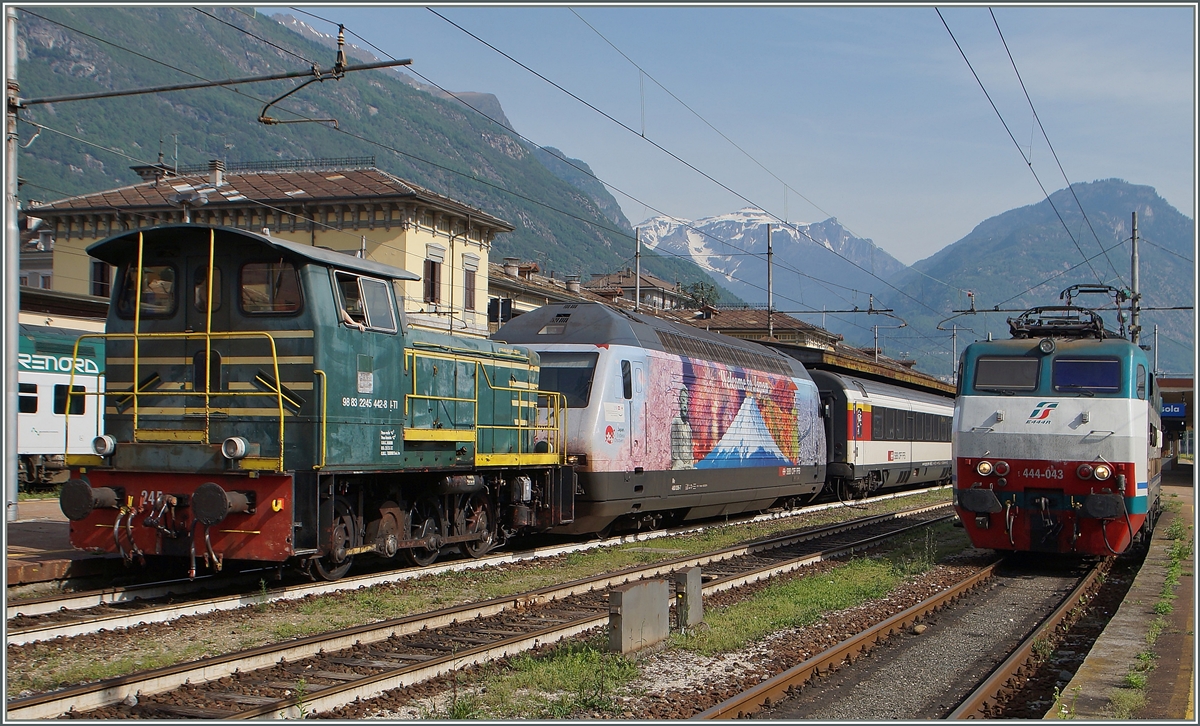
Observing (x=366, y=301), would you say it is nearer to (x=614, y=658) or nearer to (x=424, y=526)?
(x=424, y=526)

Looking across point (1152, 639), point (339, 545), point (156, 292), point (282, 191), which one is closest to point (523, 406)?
point (339, 545)

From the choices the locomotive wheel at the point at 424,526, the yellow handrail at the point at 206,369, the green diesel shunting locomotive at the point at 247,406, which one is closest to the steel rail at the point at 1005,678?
the green diesel shunting locomotive at the point at 247,406

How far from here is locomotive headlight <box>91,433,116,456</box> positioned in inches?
412

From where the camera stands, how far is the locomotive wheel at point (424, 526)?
12.7 meters

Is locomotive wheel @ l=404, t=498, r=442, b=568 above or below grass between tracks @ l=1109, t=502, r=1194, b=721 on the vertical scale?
above

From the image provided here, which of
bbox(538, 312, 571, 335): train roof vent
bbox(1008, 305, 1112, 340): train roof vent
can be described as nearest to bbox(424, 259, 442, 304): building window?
bbox(538, 312, 571, 335): train roof vent

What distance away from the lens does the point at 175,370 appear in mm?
10656

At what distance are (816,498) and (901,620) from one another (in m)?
18.8

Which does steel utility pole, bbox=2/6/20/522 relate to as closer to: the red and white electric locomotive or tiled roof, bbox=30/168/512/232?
the red and white electric locomotive

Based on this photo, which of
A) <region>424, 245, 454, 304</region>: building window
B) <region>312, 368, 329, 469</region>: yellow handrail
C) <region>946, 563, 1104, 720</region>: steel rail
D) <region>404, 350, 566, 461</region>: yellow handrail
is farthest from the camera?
<region>424, 245, 454, 304</region>: building window

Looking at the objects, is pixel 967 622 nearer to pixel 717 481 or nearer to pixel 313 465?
pixel 313 465

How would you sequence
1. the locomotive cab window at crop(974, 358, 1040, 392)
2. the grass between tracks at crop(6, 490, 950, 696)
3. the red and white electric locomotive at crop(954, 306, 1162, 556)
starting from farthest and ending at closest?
1. the locomotive cab window at crop(974, 358, 1040, 392)
2. the red and white electric locomotive at crop(954, 306, 1162, 556)
3. the grass between tracks at crop(6, 490, 950, 696)

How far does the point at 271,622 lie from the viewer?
945cm

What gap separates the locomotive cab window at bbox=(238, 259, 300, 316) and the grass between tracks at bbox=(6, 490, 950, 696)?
3.00 m
